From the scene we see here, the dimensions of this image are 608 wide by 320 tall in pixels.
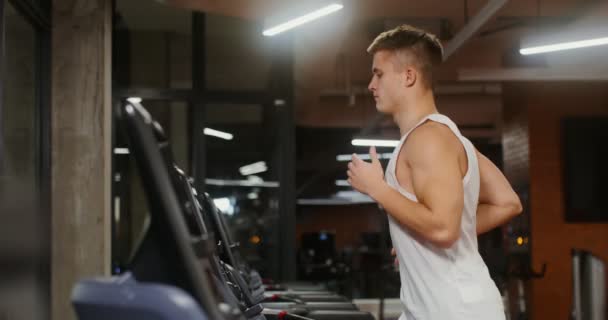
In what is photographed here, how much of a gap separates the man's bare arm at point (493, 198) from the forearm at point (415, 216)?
0.39m

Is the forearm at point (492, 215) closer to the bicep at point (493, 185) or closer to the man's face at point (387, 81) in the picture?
the bicep at point (493, 185)

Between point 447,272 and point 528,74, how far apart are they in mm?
6116

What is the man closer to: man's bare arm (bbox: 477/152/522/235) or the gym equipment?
man's bare arm (bbox: 477/152/522/235)

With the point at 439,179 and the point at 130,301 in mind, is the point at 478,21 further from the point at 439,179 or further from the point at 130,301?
the point at 130,301

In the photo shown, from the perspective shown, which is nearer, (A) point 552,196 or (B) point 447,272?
(B) point 447,272

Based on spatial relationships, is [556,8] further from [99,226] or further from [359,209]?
[359,209]

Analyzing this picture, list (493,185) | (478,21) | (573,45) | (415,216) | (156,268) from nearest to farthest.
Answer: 1. (156,268)
2. (415,216)
3. (493,185)
4. (573,45)
5. (478,21)

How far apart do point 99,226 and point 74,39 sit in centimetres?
118

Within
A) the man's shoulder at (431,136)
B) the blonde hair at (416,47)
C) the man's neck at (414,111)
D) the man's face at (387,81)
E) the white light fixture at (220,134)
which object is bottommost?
the man's shoulder at (431,136)

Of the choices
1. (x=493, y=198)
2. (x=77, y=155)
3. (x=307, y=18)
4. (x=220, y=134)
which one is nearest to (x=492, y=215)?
(x=493, y=198)

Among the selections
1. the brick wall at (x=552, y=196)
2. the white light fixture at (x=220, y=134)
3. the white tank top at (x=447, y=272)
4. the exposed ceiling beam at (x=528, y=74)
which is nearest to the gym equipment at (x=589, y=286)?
the white tank top at (x=447, y=272)

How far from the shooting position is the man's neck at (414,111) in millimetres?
1932

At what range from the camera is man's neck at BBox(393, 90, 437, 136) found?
1.93 meters

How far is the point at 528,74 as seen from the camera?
7.58 m
